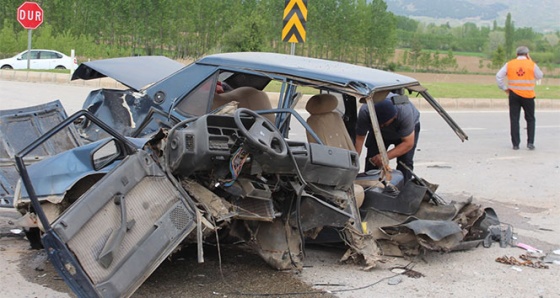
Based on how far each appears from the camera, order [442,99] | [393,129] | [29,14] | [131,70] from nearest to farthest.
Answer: [131,70]
[393,129]
[442,99]
[29,14]

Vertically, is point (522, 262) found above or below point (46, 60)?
below

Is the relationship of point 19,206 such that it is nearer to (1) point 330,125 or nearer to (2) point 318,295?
(2) point 318,295

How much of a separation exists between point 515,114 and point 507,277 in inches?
323

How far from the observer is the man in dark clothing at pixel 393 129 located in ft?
23.7

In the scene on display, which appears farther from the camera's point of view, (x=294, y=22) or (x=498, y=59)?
(x=498, y=59)

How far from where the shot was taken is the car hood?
21.3 ft

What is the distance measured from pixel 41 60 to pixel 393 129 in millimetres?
25976

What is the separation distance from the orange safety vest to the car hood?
7.90 meters

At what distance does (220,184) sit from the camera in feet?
16.0

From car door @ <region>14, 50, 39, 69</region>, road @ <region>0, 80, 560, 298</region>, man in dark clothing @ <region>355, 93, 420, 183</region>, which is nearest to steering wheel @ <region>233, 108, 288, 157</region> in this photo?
road @ <region>0, 80, 560, 298</region>

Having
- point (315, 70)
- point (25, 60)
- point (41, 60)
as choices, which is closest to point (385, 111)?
point (315, 70)

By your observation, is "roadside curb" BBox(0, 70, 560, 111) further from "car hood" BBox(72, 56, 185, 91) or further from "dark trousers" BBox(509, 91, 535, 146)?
"car hood" BBox(72, 56, 185, 91)

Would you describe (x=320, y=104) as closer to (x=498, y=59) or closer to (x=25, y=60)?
(x=25, y=60)

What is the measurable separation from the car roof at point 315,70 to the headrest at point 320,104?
0.90ft
